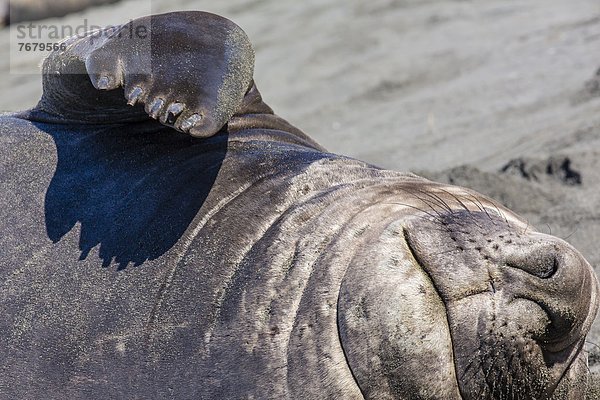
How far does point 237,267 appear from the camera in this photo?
2762 mm

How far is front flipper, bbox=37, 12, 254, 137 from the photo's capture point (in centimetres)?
287

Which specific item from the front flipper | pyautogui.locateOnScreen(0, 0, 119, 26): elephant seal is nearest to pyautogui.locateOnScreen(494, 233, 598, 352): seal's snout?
the front flipper

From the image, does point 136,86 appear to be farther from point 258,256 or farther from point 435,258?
point 435,258

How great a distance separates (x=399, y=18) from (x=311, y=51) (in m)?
0.83

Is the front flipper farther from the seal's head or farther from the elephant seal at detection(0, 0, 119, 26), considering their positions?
the elephant seal at detection(0, 0, 119, 26)

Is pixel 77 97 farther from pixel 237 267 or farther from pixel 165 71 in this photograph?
pixel 237 267

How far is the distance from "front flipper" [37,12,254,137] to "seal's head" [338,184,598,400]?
63cm

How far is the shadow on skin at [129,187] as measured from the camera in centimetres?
290

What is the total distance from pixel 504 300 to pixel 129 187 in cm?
114

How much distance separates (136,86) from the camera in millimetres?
2936

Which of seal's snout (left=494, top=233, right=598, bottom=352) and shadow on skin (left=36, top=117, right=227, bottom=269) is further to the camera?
shadow on skin (left=36, top=117, right=227, bottom=269)

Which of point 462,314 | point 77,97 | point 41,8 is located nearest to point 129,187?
point 77,97

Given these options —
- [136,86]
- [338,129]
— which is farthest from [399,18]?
[136,86]

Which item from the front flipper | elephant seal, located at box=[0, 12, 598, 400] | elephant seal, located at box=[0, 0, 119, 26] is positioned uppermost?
the front flipper
